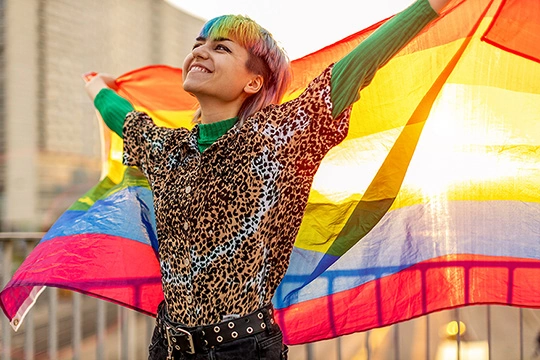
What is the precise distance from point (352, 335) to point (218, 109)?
6.76 ft

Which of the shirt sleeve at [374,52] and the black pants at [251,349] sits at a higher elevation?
the shirt sleeve at [374,52]

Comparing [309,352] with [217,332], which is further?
[309,352]

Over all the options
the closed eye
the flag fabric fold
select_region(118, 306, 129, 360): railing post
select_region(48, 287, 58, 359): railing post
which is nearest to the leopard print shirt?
the closed eye

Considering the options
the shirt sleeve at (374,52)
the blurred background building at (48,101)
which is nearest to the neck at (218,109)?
the shirt sleeve at (374,52)

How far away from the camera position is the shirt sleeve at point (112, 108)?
92.0 inches

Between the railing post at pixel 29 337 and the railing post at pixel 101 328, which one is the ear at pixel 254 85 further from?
the railing post at pixel 29 337

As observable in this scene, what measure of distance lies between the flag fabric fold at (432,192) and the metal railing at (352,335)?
1.12 metres

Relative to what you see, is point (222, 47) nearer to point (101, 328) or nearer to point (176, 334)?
point (176, 334)

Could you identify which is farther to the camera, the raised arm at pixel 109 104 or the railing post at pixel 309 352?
the railing post at pixel 309 352

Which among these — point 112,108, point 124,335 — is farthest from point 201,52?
point 124,335

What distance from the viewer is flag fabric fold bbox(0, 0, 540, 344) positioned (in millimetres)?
2227

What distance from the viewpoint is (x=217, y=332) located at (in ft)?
5.66

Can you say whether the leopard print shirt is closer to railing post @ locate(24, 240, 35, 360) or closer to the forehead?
the forehead

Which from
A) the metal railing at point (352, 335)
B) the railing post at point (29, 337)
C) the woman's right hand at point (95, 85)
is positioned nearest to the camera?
the woman's right hand at point (95, 85)
